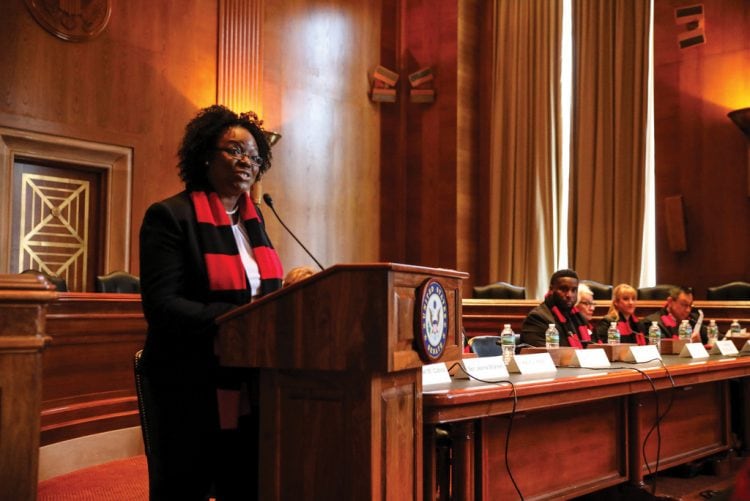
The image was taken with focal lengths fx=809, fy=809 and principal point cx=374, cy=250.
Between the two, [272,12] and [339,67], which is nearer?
[272,12]

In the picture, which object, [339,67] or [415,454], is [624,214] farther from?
[415,454]

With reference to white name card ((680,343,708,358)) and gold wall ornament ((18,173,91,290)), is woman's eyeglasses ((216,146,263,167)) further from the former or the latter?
gold wall ornament ((18,173,91,290))

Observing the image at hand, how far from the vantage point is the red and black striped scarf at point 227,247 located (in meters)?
1.91

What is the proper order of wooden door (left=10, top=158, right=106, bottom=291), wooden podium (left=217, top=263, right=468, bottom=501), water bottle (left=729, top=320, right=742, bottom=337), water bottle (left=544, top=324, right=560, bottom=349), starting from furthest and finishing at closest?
wooden door (left=10, top=158, right=106, bottom=291) < water bottle (left=729, top=320, right=742, bottom=337) < water bottle (left=544, top=324, right=560, bottom=349) < wooden podium (left=217, top=263, right=468, bottom=501)

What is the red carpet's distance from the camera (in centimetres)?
317

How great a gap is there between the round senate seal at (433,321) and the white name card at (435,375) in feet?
1.61

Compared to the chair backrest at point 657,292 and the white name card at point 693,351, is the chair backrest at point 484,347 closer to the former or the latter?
the white name card at point 693,351

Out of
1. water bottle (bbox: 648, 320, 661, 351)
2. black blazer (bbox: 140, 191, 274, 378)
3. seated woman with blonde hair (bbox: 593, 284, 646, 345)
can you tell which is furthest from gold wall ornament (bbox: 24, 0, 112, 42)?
black blazer (bbox: 140, 191, 274, 378)

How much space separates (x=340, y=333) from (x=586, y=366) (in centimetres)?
182

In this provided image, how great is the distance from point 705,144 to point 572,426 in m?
6.07

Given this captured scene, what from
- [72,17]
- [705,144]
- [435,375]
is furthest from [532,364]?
[705,144]

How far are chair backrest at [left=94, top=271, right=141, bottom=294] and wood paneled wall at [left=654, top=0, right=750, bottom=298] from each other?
5.37m

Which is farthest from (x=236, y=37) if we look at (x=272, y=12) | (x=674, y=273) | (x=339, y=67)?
(x=674, y=273)

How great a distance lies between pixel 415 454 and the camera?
1.86 m
